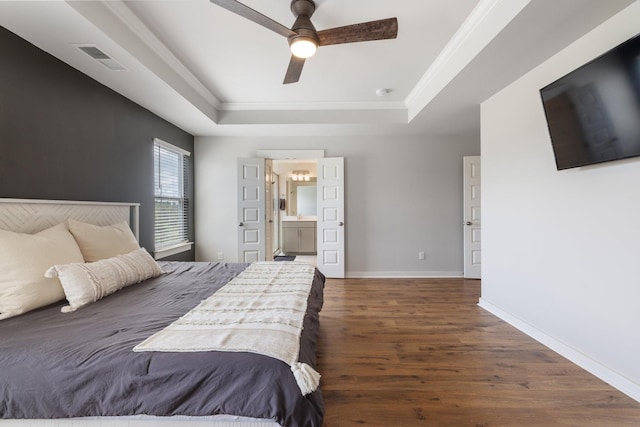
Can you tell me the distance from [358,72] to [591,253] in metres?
2.62

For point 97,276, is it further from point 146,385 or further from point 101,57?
point 101,57

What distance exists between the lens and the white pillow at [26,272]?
1.46 meters

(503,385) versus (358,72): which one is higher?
(358,72)

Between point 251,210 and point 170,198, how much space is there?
4.00ft

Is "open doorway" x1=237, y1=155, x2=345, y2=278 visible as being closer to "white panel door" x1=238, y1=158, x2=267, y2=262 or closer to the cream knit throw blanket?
"white panel door" x1=238, y1=158, x2=267, y2=262

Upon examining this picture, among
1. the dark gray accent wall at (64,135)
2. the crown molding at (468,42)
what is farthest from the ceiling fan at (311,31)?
the dark gray accent wall at (64,135)

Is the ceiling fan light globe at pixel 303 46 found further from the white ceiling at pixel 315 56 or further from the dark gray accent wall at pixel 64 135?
the dark gray accent wall at pixel 64 135

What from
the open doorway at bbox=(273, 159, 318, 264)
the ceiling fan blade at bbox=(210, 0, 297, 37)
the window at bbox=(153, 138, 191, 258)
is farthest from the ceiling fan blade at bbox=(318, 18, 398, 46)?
the open doorway at bbox=(273, 159, 318, 264)

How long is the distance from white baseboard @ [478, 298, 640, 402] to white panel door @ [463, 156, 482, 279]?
5.24ft

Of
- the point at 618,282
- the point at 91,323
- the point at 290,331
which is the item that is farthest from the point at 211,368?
the point at 618,282

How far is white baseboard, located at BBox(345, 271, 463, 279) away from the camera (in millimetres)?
4633

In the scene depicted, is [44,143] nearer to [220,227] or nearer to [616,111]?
[220,227]

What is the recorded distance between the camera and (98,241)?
2.11m

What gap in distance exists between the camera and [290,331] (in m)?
1.29
